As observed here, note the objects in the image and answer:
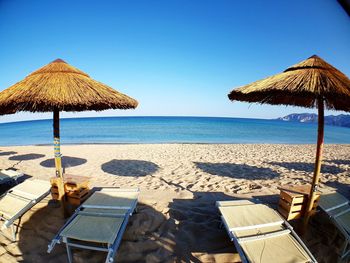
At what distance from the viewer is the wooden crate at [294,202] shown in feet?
9.76

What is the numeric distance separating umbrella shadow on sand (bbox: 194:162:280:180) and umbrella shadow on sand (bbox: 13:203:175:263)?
3322 millimetres

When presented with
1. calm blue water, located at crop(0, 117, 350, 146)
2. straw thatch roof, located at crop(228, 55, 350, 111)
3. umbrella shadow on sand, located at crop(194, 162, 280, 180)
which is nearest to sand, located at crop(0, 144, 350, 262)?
umbrella shadow on sand, located at crop(194, 162, 280, 180)

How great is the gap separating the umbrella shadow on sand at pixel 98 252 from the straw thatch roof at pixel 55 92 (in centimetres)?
198

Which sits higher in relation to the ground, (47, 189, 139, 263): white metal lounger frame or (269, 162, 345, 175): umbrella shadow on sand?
(47, 189, 139, 263): white metal lounger frame

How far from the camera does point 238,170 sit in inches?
253

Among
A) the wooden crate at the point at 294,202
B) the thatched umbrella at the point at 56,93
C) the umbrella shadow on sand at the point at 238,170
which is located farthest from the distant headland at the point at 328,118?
the thatched umbrella at the point at 56,93

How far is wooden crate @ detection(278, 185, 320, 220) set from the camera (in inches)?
117

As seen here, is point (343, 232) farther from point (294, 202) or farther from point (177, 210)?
point (177, 210)

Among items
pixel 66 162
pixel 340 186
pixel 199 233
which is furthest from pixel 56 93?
pixel 340 186

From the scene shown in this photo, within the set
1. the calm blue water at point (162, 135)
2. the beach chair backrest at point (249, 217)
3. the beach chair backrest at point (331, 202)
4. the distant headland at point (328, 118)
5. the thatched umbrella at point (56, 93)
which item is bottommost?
the calm blue water at point (162, 135)

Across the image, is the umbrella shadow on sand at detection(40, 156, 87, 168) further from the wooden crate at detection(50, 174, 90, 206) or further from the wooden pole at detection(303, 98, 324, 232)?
the wooden pole at detection(303, 98, 324, 232)

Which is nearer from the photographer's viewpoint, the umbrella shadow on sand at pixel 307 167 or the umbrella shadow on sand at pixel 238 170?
the umbrella shadow on sand at pixel 238 170

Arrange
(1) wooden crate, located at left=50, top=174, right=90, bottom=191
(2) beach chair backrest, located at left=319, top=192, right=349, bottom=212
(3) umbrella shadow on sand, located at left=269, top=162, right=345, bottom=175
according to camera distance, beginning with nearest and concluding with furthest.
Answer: (2) beach chair backrest, located at left=319, top=192, right=349, bottom=212, (1) wooden crate, located at left=50, top=174, right=90, bottom=191, (3) umbrella shadow on sand, located at left=269, top=162, right=345, bottom=175

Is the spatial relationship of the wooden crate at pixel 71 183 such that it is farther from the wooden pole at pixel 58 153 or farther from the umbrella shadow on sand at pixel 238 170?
the umbrella shadow on sand at pixel 238 170
